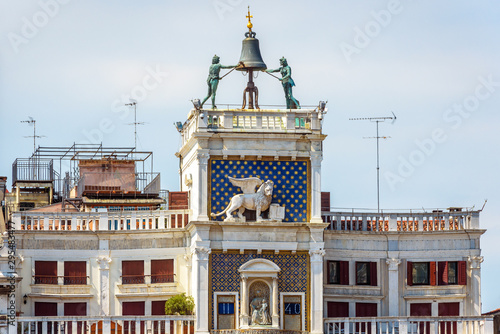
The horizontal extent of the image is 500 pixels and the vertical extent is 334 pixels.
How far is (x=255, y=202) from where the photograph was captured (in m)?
71.4

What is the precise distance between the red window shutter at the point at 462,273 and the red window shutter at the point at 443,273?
26.4 inches

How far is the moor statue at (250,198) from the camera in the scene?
7131cm

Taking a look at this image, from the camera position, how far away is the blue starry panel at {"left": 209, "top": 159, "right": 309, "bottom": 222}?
7188cm

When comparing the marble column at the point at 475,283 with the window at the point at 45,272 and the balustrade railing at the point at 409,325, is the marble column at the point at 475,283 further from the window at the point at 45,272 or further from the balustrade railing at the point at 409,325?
the window at the point at 45,272

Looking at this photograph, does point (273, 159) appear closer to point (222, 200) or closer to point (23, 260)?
point (222, 200)

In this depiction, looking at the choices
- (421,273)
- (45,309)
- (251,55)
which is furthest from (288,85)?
(45,309)

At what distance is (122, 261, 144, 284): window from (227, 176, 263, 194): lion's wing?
6950 mm

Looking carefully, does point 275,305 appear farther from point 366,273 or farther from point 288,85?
point 288,85

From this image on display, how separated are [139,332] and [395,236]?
46.8 feet

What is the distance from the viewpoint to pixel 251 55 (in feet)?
247

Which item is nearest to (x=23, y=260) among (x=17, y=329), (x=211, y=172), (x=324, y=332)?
(x=17, y=329)

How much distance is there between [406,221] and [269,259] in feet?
28.4

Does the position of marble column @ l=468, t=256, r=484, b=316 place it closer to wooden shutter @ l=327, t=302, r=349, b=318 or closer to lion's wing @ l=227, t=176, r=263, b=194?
wooden shutter @ l=327, t=302, r=349, b=318

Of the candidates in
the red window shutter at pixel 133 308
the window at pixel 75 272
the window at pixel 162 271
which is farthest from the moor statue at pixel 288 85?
the window at pixel 75 272
